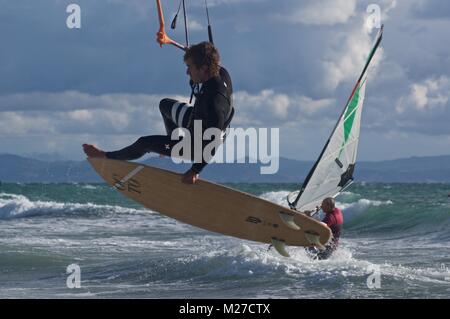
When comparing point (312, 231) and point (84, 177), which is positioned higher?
point (84, 177)

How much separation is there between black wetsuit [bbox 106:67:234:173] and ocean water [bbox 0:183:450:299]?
3435 mm

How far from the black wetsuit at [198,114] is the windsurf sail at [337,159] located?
442 cm

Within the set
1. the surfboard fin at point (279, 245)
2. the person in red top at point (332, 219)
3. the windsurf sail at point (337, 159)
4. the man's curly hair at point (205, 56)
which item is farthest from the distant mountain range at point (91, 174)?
the man's curly hair at point (205, 56)

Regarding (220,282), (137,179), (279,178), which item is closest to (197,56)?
(137,179)

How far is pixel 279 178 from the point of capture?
192000mm

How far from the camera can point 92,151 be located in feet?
25.6

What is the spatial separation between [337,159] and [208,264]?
2264 millimetres

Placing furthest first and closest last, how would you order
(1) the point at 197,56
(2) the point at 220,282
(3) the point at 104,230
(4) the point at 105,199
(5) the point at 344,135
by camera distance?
(4) the point at 105,199, (3) the point at 104,230, (5) the point at 344,135, (2) the point at 220,282, (1) the point at 197,56

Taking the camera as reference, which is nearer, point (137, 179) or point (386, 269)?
point (137, 179)

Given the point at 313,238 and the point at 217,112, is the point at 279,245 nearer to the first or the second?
the point at 313,238

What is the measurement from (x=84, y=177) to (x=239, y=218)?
151 meters

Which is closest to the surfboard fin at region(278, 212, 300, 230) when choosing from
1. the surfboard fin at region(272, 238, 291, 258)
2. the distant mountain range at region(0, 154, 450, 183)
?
the surfboard fin at region(272, 238, 291, 258)

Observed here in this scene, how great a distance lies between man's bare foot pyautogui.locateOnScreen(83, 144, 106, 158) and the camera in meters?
7.78
